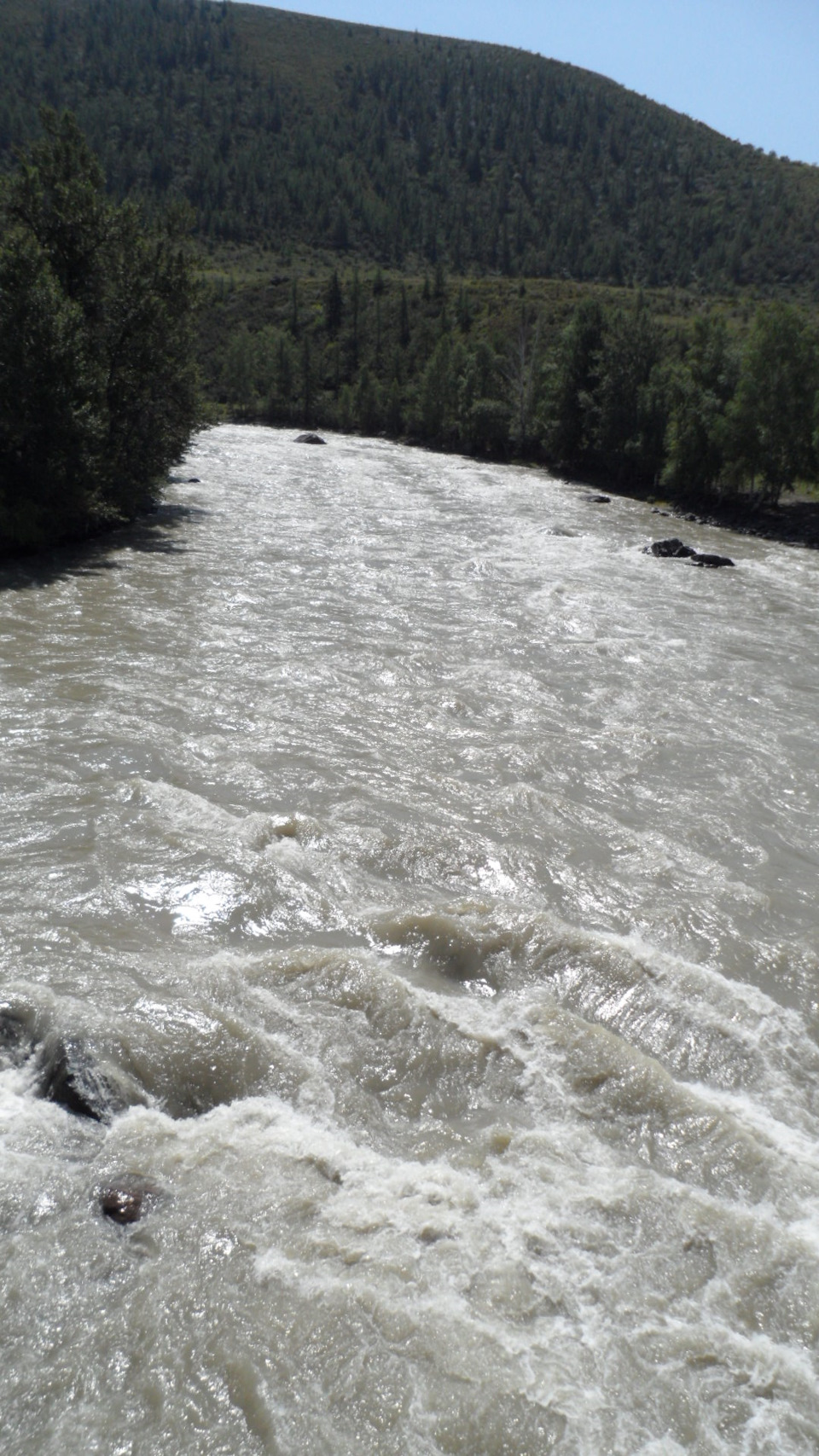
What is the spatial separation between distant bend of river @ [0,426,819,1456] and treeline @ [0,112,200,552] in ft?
30.2

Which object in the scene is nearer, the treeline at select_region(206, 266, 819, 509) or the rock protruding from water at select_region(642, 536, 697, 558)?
the rock protruding from water at select_region(642, 536, 697, 558)

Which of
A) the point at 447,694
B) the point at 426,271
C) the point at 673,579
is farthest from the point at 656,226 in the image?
the point at 447,694

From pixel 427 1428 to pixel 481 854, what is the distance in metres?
5.95

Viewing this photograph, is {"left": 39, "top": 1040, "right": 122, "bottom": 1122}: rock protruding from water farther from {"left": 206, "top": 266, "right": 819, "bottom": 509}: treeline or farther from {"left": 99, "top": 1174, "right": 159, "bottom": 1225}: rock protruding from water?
{"left": 206, "top": 266, "right": 819, "bottom": 509}: treeline

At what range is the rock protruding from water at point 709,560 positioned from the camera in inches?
1180

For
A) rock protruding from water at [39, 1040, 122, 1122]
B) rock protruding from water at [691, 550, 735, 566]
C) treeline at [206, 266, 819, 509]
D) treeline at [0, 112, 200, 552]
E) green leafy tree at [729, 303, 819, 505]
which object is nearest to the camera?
rock protruding from water at [39, 1040, 122, 1122]

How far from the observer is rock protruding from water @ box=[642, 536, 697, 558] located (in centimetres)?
3105

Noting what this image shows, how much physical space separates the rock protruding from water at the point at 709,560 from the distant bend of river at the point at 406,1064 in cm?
1529

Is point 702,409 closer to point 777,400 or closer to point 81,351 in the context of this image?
point 777,400

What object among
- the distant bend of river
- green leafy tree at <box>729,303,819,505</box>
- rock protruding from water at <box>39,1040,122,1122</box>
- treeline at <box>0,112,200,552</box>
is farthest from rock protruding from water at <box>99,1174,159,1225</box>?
green leafy tree at <box>729,303,819,505</box>

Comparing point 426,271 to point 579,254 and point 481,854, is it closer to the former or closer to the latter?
point 579,254

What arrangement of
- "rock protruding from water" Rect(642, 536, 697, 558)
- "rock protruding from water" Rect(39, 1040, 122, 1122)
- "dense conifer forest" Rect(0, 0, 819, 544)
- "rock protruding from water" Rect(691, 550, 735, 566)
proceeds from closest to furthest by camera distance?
1. "rock protruding from water" Rect(39, 1040, 122, 1122)
2. "rock protruding from water" Rect(691, 550, 735, 566)
3. "rock protruding from water" Rect(642, 536, 697, 558)
4. "dense conifer forest" Rect(0, 0, 819, 544)

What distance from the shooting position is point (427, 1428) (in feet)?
14.6

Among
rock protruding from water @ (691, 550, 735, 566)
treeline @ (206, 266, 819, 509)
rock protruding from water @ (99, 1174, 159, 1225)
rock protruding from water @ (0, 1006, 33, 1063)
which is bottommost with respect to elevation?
rock protruding from water @ (691, 550, 735, 566)
